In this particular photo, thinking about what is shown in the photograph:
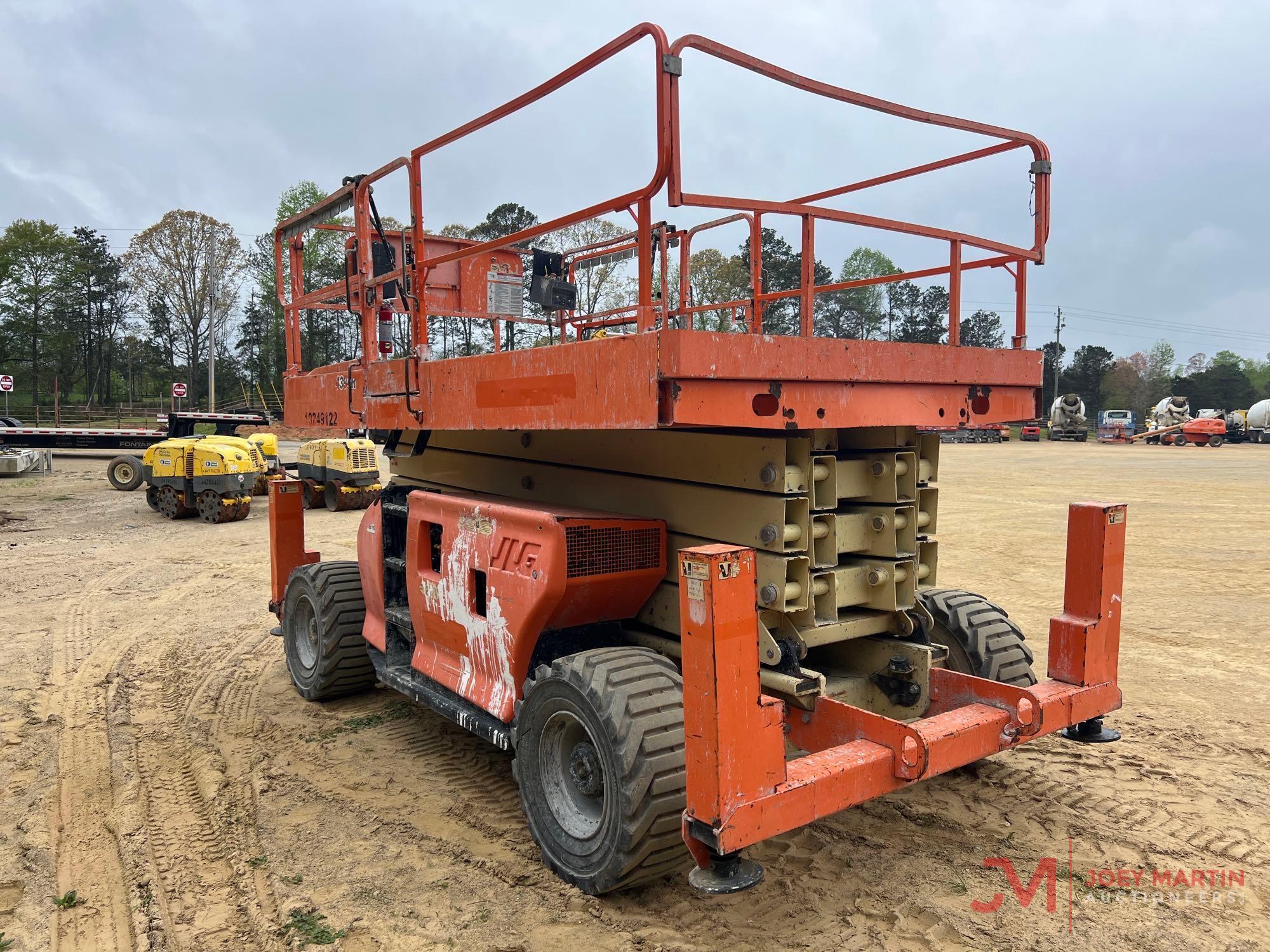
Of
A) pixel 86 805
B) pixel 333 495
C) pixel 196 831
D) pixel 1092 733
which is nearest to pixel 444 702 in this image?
pixel 196 831

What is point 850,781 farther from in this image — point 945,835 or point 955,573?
point 955,573

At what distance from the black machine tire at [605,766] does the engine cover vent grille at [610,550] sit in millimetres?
385

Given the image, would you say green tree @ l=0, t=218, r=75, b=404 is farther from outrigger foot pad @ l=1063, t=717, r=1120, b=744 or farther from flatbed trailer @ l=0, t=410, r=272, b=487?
outrigger foot pad @ l=1063, t=717, r=1120, b=744

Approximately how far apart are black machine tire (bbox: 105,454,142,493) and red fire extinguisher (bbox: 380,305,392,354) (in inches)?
662

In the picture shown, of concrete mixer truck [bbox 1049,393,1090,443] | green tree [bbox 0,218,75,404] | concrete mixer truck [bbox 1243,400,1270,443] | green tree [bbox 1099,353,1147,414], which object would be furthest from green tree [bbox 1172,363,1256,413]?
green tree [bbox 0,218,75,404]

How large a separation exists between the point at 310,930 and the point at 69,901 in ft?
3.33

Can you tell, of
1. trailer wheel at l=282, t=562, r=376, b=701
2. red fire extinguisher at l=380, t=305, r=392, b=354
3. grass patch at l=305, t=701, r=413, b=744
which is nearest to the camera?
red fire extinguisher at l=380, t=305, r=392, b=354

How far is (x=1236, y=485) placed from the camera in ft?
64.0

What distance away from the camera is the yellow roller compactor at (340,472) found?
1594 cm

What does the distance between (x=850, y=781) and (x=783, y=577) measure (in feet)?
2.63

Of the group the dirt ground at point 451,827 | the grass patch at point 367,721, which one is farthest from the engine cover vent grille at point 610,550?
the grass patch at point 367,721

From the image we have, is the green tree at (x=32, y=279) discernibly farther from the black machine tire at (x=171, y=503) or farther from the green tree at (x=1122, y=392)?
the green tree at (x=1122, y=392)

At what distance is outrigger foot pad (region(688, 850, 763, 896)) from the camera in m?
2.67

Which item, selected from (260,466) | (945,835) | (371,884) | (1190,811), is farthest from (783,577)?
(260,466)
